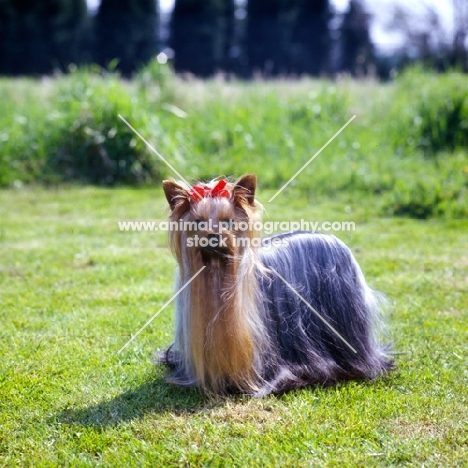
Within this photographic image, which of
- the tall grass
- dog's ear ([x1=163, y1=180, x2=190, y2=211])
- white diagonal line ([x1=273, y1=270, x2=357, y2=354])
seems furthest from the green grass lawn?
the tall grass

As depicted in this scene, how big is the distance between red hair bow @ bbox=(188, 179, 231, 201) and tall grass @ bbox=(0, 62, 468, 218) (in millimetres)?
4872

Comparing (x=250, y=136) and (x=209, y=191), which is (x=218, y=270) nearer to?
(x=209, y=191)

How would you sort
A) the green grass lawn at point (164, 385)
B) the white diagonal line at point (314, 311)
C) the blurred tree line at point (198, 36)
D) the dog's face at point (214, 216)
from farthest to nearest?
the blurred tree line at point (198, 36) → the white diagonal line at point (314, 311) → the dog's face at point (214, 216) → the green grass lawn at point (164, 385)

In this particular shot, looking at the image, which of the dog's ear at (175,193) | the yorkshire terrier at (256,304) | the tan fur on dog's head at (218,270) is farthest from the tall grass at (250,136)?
the dog's ear at (175,193)

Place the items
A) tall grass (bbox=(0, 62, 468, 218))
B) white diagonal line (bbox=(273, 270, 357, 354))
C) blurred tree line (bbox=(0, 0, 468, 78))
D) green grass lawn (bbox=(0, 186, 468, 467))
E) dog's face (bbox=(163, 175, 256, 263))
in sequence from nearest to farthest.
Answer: green grass lawn (bbox=(0, 186, 468, 467)) < dog's face (bbox=(163, 175, 256, 263)) < white diagonal line (bbox=(273, 270, 357, 354)) < tall grass (bbox=(0, 62, 468, 218)) < blurred tree line (bbox=(0, 0, 468, 78))

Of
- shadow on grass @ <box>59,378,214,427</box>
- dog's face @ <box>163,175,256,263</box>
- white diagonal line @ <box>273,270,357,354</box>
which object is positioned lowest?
shadow on grass @ <box>59,378,214,427</box>

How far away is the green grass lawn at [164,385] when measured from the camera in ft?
9.59

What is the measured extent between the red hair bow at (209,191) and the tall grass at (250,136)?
4872mm

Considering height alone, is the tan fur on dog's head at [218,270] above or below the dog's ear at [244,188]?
below

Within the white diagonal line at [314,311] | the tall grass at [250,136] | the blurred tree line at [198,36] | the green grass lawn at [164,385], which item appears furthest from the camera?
the blurred tree line at [198,36]

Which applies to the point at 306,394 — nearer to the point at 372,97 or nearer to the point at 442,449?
the point at 442,449

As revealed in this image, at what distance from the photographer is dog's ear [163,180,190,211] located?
3207 mm

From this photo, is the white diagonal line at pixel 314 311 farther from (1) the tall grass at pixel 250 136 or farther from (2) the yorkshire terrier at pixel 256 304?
(1) the tall grass at pixel 250 136

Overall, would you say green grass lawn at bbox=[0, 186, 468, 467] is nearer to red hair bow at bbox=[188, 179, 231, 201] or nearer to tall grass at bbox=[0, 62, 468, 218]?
red hair bow at bbox=[188, 179, 231, 201]
